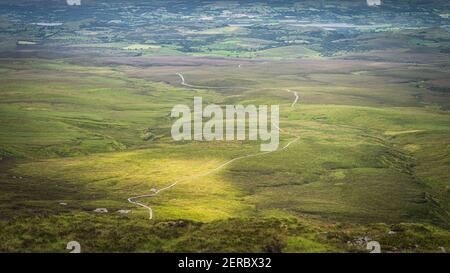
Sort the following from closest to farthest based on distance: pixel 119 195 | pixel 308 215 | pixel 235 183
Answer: pixel 308 215 < pixel 119 195 < pixel 235 183

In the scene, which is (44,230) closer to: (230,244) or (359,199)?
(230,244)

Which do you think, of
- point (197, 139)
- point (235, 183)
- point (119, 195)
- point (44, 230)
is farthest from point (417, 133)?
point (44, 230)

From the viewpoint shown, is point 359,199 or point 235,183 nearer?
point 359,199
